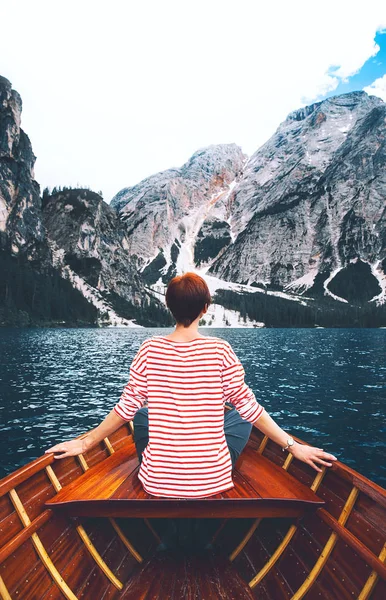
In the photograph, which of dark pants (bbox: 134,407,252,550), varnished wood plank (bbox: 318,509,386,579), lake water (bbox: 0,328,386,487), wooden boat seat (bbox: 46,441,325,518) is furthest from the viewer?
lake water (bbox: 0,328,386,487)

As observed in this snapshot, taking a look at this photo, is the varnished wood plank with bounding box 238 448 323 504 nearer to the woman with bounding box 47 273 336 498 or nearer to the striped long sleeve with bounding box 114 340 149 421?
the woman with bounding box 47 273 336 498

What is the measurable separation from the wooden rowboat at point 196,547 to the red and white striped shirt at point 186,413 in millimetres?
265

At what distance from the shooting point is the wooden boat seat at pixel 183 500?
4227mm

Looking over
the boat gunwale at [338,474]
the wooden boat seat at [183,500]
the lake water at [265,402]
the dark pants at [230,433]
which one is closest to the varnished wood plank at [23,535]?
the wooden boat seat at [183,500]

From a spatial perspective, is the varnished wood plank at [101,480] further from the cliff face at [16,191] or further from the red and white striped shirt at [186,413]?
the cliff face at [16,191]

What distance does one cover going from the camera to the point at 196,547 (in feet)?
16.2

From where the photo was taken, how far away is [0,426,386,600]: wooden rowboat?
412cm

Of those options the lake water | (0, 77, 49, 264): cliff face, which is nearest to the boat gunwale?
the lake water

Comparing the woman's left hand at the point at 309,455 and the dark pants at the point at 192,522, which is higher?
the woman's left hand at the point at 309,455

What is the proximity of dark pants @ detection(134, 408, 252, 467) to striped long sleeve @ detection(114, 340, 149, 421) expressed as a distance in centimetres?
48

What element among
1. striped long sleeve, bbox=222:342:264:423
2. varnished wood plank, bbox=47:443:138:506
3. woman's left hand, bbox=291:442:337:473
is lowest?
varnished wood plank, bbox=47:443:138:506

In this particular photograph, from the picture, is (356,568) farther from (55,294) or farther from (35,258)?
(35,258)

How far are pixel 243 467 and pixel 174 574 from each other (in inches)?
70.7

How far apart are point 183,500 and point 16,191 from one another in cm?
20938
